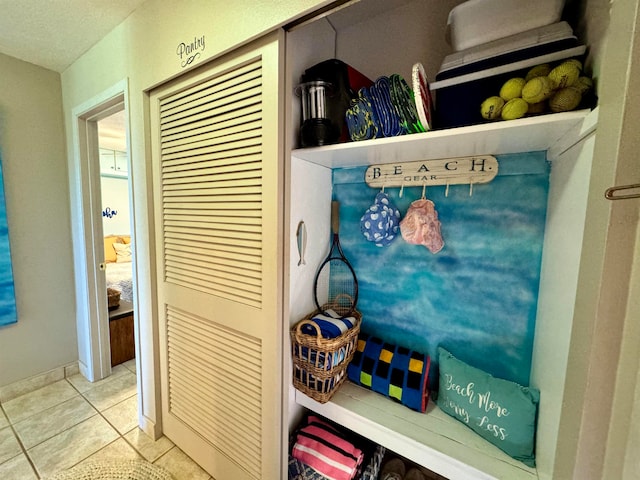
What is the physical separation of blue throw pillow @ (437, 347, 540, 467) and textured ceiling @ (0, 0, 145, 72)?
7.29 feet

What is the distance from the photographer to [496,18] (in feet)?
2.53

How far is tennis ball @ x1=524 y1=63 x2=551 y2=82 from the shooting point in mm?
708

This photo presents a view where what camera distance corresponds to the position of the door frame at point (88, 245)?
1868 mm

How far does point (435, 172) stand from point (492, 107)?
0.38 m

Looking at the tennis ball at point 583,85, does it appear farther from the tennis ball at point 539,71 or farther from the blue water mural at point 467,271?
the blue water mural at point 467,271

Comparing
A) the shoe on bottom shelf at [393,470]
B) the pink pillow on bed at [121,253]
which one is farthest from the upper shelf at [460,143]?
the pink pillow on bed at [121,253]

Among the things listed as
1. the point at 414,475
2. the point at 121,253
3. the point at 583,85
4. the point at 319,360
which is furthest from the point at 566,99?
the point at 121,253

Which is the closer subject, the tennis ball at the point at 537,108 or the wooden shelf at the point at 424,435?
the tennis ball at the point at 537,108

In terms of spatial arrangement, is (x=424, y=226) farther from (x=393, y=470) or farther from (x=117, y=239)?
(x=117, y=239)

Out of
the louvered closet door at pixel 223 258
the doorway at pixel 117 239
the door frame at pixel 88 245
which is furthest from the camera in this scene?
the doorway at pixel 117 239

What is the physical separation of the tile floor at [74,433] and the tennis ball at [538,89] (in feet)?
6.79

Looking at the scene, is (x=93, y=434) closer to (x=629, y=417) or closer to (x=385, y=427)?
(x=385, y=427)

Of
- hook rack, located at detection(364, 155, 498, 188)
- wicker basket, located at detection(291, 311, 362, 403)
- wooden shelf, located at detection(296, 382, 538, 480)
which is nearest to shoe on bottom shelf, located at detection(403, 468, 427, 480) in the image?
wooden shelf, located at detection(296, 382, 538, 480)

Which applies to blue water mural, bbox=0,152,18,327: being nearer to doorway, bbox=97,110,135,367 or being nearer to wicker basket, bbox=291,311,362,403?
doorway, bbox=97,110,135,367
